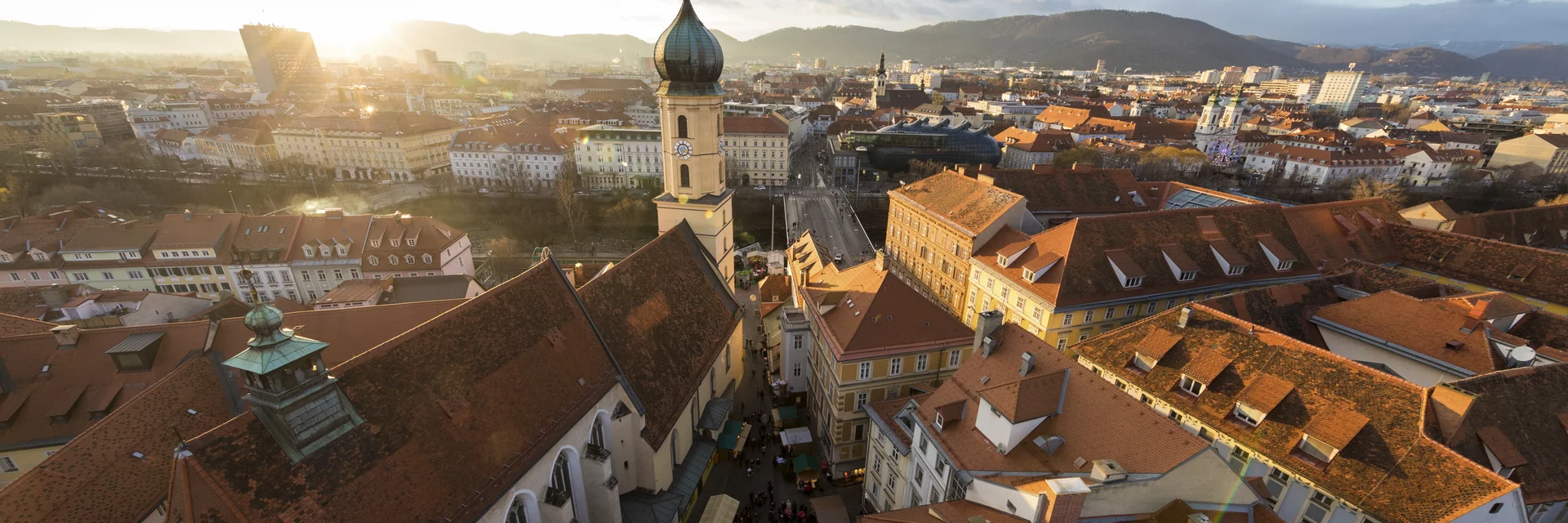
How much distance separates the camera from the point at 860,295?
97.5 ft

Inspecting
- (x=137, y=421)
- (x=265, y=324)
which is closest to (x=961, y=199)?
(x=265, y=324)

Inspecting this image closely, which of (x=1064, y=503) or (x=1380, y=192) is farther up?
(x=1064, y=503)

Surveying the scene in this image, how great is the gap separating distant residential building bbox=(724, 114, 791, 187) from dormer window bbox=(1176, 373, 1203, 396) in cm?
7669

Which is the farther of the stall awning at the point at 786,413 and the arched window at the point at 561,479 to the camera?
the stall awning at the point at 786,413

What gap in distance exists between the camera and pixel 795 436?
3031cm

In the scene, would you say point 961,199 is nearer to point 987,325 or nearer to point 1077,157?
point 987,325

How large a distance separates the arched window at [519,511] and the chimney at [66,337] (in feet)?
67.7

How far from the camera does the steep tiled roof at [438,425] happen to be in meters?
12.1

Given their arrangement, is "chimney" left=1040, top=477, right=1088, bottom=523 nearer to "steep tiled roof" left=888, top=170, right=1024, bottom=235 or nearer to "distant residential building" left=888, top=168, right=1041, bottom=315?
"distant residential building" left=888, top=168, right=1041, bottom=315

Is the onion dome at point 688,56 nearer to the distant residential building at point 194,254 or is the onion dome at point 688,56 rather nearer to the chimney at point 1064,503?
the chimney at point 1064,503

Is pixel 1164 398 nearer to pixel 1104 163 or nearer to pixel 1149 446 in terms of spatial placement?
pixel 1149 446

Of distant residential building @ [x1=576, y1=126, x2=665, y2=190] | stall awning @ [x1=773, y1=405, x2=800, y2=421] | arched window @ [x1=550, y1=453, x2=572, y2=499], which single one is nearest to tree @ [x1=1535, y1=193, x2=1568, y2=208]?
stall awning @ [x1=773, y1=405, x2=800, y2=421]

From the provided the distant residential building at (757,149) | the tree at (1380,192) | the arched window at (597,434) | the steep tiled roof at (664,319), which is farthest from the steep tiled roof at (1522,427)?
the distant residential building at (757,149)

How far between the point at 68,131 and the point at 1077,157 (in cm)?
17342
